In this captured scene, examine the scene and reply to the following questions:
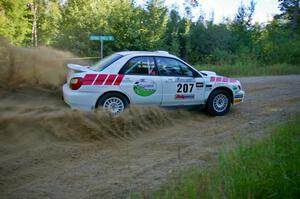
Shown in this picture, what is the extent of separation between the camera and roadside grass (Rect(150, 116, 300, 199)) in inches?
156

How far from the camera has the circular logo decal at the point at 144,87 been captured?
8820 mm

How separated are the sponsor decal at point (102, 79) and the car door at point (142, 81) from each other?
13 centimetres

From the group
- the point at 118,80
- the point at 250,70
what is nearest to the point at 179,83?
the point at 118,80

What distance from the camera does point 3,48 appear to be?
10.5 metres

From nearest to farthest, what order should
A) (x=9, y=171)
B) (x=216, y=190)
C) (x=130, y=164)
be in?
(x=216, y=190)
(x=9, y=171)
(x=130, y=164)

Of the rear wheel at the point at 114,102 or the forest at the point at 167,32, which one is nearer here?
the rear wheel at the point at 114,102

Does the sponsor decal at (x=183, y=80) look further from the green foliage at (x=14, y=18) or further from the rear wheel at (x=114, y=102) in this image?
the green foliage at (x=14, y=18)

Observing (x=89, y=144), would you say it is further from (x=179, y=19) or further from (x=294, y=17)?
(x=294, y=17)

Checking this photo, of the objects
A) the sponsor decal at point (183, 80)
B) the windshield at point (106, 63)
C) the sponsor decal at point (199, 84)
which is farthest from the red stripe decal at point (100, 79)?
the sponsor decal at point (199, 84)

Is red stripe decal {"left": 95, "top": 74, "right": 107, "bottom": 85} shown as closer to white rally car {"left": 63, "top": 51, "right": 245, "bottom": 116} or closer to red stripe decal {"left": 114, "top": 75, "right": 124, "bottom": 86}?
white rally car {"left": 63, "top": 51, "right": 245, "bottom": 116}

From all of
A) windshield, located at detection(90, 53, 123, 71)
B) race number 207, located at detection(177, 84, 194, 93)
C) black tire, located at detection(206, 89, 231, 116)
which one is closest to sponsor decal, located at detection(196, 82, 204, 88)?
race number 207, located at detection(177, 84, 194, 93)

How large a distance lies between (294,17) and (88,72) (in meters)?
31.9

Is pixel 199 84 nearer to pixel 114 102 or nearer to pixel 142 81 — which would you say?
pixel 142 81

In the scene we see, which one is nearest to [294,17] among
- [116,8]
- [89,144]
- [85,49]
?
[116,8]
